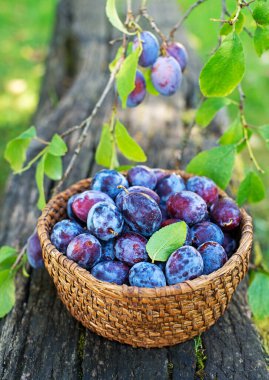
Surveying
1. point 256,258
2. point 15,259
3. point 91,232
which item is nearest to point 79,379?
point 91,232

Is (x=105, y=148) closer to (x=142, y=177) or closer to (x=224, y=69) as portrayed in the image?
(x=142, y=177)

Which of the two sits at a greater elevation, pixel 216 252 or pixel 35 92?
pixel 216 252

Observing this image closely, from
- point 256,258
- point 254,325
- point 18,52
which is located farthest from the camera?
point 18,52

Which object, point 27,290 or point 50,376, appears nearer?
point 50,376

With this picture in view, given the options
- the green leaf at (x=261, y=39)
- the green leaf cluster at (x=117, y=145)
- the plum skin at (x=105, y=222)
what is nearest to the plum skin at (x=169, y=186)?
the green leaf cluster at (x=117, y=145)

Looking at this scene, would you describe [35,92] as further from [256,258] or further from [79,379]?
[79,379]

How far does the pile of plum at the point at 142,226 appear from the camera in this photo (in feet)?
3.78

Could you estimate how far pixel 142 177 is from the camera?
1.41 m

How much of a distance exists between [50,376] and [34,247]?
39 centimetres

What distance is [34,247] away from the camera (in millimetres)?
1437

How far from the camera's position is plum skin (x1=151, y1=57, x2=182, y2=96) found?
1.38 metres

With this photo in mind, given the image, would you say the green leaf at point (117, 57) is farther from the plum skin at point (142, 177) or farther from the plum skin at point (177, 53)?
the plum skin at point (142, 177)

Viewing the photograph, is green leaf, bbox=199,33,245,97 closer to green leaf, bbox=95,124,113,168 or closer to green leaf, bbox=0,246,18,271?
green leaf, bbox=95,124,113,168

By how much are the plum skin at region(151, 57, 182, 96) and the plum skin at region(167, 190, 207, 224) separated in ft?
1.05
